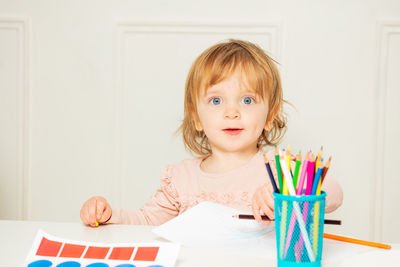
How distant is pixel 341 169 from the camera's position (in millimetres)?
1560

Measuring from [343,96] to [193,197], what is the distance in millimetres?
722

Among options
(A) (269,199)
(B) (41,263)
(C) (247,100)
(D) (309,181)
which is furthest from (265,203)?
(C) (247,100)

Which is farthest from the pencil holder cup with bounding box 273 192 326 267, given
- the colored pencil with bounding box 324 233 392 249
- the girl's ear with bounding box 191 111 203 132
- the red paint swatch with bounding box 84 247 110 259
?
the girl's ear with bounding box 191 111 203 132

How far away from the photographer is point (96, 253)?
65 centimetres

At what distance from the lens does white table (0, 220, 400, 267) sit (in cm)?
56

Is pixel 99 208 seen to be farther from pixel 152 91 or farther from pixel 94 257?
pixel 152 91

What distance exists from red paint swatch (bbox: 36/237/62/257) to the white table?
25 mm

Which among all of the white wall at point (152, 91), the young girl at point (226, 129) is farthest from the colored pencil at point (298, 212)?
the white wall at point (152, 91)

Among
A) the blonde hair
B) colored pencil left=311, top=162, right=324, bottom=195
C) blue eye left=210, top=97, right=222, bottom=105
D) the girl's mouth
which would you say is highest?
the blonde hair

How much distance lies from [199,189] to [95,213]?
0.32 m

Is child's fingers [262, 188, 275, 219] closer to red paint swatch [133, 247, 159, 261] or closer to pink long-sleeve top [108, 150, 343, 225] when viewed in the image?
red paint swatch [133, 247, 159, 261]

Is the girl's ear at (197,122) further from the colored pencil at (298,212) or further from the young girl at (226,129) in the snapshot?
the colored pencil at (298,212)

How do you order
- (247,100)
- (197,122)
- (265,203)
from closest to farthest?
(265,203), (247,100), (197,122)

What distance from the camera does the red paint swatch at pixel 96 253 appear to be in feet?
2.07
